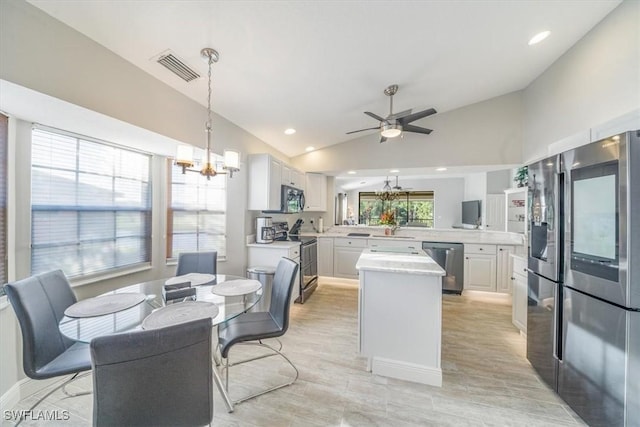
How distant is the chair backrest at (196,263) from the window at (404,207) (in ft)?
21.6

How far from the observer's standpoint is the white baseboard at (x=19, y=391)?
5.51ft

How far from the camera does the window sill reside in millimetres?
2175

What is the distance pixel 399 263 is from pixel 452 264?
2478 mm

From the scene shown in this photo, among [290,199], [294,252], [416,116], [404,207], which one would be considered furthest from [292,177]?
[404,207]

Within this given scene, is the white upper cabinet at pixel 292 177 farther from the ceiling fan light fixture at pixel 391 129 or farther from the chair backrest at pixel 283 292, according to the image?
the chair backrest at pixel 283 292

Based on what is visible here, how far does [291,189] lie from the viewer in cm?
Answer: 413

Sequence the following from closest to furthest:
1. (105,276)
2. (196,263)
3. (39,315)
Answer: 1. (39,315)
2. (105,276)
3. (196,263)

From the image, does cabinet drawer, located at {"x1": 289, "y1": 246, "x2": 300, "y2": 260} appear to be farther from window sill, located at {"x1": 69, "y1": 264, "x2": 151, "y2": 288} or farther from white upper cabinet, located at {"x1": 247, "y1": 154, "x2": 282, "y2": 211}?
window sill, located at {"x1": 69, "y1": 264, "x2": 151, "y2": 288}

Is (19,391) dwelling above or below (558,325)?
below

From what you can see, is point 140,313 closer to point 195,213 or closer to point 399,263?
point 195,213

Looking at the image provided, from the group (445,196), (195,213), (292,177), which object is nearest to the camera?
(195,213)

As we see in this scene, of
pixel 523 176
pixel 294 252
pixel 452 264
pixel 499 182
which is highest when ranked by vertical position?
pixel 499 182

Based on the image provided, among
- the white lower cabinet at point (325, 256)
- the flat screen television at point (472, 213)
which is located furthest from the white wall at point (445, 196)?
the white lower cabinet at point (325, 256)

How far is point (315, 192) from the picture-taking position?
5.14 metres
